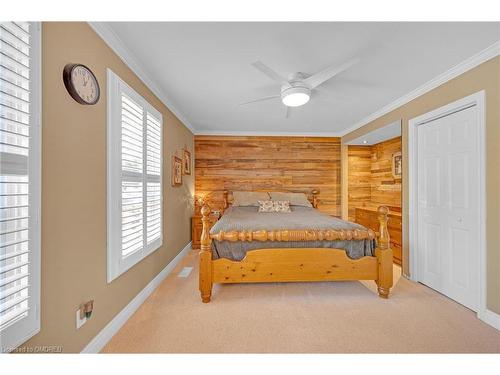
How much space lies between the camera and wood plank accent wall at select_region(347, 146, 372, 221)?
484 cm

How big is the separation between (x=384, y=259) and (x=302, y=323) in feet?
3.68

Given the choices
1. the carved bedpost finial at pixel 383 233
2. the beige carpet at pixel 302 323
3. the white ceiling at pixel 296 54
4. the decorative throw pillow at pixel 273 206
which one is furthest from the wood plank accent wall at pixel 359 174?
the carved bedpost finial at pixel 383 233

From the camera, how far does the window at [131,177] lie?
1.72m

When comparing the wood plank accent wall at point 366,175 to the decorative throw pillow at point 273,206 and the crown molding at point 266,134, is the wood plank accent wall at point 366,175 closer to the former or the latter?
the crown molding at point 266,134

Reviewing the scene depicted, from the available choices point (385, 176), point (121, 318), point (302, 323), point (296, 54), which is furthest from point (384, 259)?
point (385, 176)

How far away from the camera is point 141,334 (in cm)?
172

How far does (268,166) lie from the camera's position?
15.3 feet

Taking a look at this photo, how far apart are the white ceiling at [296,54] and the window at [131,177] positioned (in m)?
0.46

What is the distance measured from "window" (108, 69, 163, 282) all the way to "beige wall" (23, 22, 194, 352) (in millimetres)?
81

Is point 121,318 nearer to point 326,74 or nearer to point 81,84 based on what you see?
point 81,84

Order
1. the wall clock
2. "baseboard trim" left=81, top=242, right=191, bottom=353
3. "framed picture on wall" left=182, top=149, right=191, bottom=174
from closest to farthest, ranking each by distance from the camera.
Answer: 1. the wall clock
2. "baseboard trim" left=81, top=242, right=191, bottom=353
3. "framed picture on wall" left=182, top=149, right=191, bottom=174

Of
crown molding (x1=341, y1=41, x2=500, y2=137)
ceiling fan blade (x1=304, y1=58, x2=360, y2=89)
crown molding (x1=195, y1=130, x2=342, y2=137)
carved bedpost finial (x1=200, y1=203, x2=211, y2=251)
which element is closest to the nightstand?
crown molding (x1=195, y1=130, x2=342, y2=137)

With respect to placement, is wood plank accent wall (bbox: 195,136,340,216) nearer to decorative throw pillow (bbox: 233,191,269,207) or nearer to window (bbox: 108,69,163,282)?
decorative throw pillow (bbox: 233,191,269,207)
